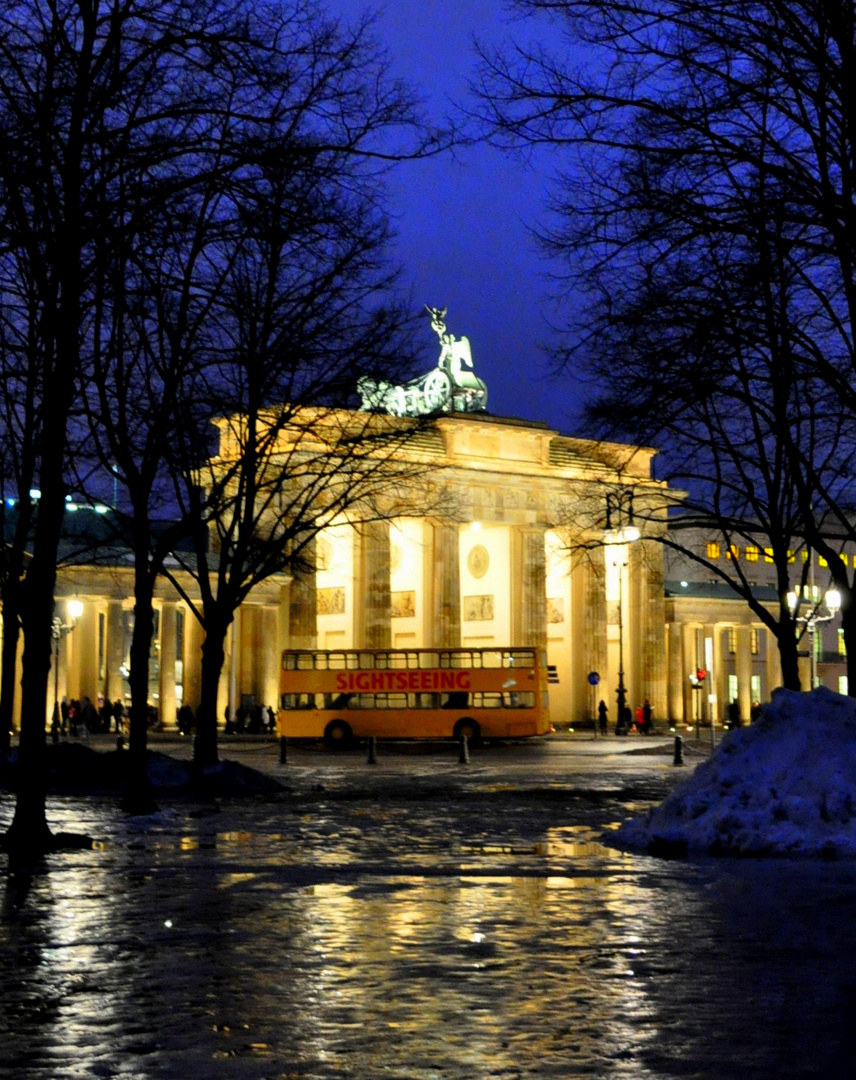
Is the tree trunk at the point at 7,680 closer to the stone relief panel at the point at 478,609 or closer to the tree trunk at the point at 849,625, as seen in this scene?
the tree trunk at the point at 849,625

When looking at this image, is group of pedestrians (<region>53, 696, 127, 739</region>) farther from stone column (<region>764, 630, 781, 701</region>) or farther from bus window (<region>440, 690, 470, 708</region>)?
stone column (<region>764, 630, 781, 701</region>)

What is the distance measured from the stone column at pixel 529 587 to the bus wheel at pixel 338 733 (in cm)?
3024

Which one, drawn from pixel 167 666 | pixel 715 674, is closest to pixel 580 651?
pixel 715 674

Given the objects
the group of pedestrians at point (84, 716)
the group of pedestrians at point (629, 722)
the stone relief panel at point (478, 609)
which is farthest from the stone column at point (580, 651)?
the group of pedestrians at point (84, 716)

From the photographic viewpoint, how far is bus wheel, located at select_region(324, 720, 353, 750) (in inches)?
2790

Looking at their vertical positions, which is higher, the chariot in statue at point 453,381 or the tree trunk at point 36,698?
the chariot in statue at point 453,381

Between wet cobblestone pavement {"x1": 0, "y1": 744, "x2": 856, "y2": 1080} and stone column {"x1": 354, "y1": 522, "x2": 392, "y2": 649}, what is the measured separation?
74.6 metres

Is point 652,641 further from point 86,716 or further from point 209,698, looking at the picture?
point 209,698

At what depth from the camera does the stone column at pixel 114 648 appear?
290ft

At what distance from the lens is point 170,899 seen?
1414 centimetres

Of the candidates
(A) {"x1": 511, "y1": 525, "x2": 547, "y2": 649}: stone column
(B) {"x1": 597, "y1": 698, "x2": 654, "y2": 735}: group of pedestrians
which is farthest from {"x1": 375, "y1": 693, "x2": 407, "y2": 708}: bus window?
(A) {"x1": 511, "y1": 525, "x2": 547, "y2": 649}: stone column

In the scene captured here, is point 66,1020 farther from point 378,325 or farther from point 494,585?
point 494,585

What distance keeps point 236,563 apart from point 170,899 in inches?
739

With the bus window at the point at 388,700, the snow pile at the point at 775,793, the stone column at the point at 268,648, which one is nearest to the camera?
the snow pile at the point at 775,793
